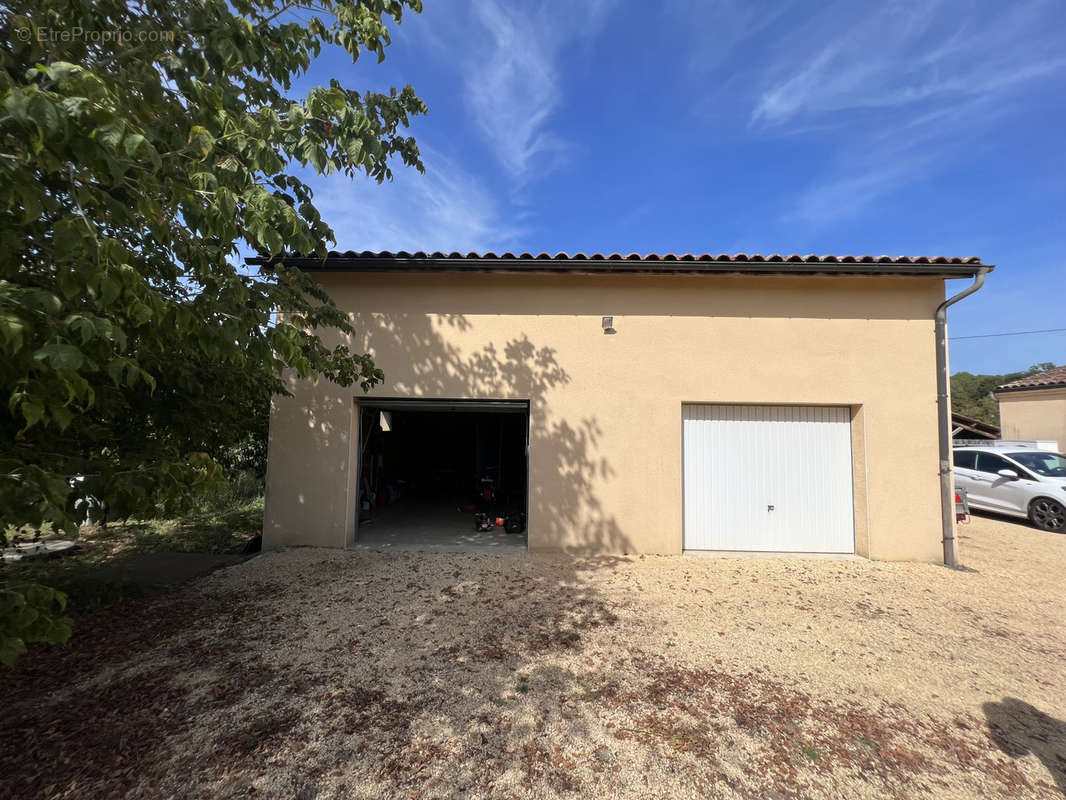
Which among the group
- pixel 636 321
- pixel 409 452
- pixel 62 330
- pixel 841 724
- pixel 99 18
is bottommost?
pixel 841 724

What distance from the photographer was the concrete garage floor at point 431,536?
6.11 metres

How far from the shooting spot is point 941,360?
5.84 meters

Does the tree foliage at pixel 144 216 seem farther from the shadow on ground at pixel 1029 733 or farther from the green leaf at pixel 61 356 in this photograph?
the shadow on ground at pixel 1029 733

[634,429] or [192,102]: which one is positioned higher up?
[192,102]

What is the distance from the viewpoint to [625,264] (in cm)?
577

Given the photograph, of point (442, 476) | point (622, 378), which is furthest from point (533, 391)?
point (442, 476)

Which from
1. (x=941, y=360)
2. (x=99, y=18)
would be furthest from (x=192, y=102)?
(x=941, y=360)

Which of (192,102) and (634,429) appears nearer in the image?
→ (192,102)

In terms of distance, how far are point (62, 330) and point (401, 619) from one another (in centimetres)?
325

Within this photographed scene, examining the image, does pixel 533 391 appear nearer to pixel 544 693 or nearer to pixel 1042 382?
pixel 544 693

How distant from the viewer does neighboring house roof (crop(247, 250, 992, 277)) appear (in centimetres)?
561

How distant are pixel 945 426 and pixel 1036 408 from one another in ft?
45.4

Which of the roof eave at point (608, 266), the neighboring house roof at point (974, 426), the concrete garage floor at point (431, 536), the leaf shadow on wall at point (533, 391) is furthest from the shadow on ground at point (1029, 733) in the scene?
the neighboring house roof at point (974, 426)

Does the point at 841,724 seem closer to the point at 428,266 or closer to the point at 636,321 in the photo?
the point at 636,321
